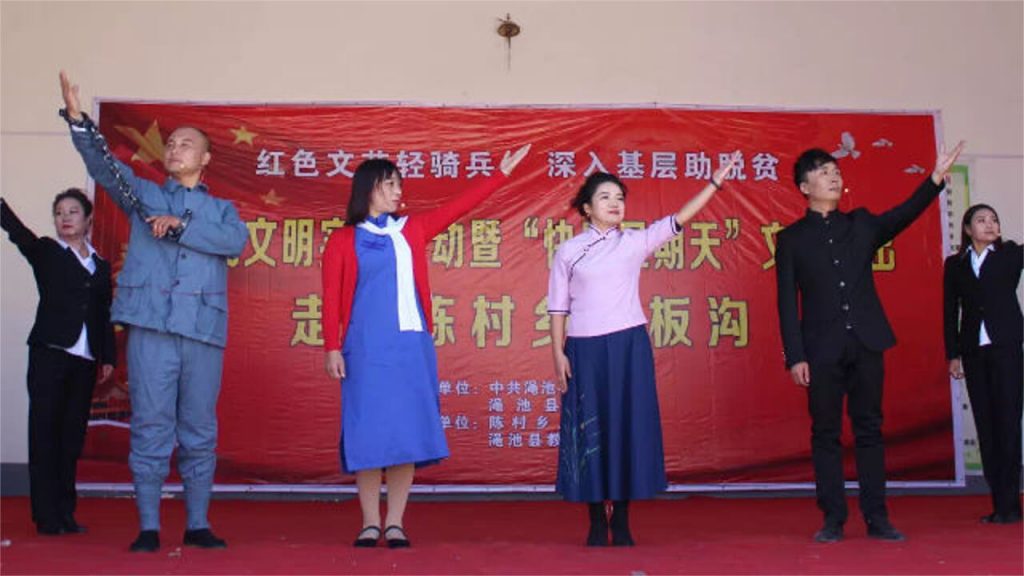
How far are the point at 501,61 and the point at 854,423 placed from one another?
262 cm

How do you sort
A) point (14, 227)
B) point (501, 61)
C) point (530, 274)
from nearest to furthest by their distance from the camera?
1. point (14, 227)
2. point (530, 274)
3. point (501, 61)

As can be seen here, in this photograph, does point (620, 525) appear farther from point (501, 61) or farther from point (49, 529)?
point (501, 61)

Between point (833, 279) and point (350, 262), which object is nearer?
point (350, 262)

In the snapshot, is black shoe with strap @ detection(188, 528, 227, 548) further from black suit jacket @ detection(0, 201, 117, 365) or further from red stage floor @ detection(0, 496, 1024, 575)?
black suit jacket @ detection(0, 201, 117, 365)

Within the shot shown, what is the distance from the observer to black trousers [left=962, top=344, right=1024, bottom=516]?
155 inches

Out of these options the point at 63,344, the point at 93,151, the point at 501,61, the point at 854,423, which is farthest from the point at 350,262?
the point at 501,61

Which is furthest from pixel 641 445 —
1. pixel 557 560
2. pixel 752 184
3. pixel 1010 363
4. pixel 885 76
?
pixel 885 76

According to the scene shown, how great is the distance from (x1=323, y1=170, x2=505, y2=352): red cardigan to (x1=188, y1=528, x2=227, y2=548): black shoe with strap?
68 cm

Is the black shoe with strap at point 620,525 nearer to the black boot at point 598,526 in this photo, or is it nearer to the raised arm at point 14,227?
the black boot at point 598,526

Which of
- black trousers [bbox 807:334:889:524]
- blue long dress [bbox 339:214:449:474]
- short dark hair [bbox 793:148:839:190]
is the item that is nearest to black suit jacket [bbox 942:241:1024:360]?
black trousers [bbox 807:334:889:524]

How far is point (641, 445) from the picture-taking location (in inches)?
129

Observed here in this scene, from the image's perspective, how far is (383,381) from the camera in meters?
3.26

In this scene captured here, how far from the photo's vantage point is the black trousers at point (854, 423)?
3.40 m

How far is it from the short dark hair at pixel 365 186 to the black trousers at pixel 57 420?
136cm
